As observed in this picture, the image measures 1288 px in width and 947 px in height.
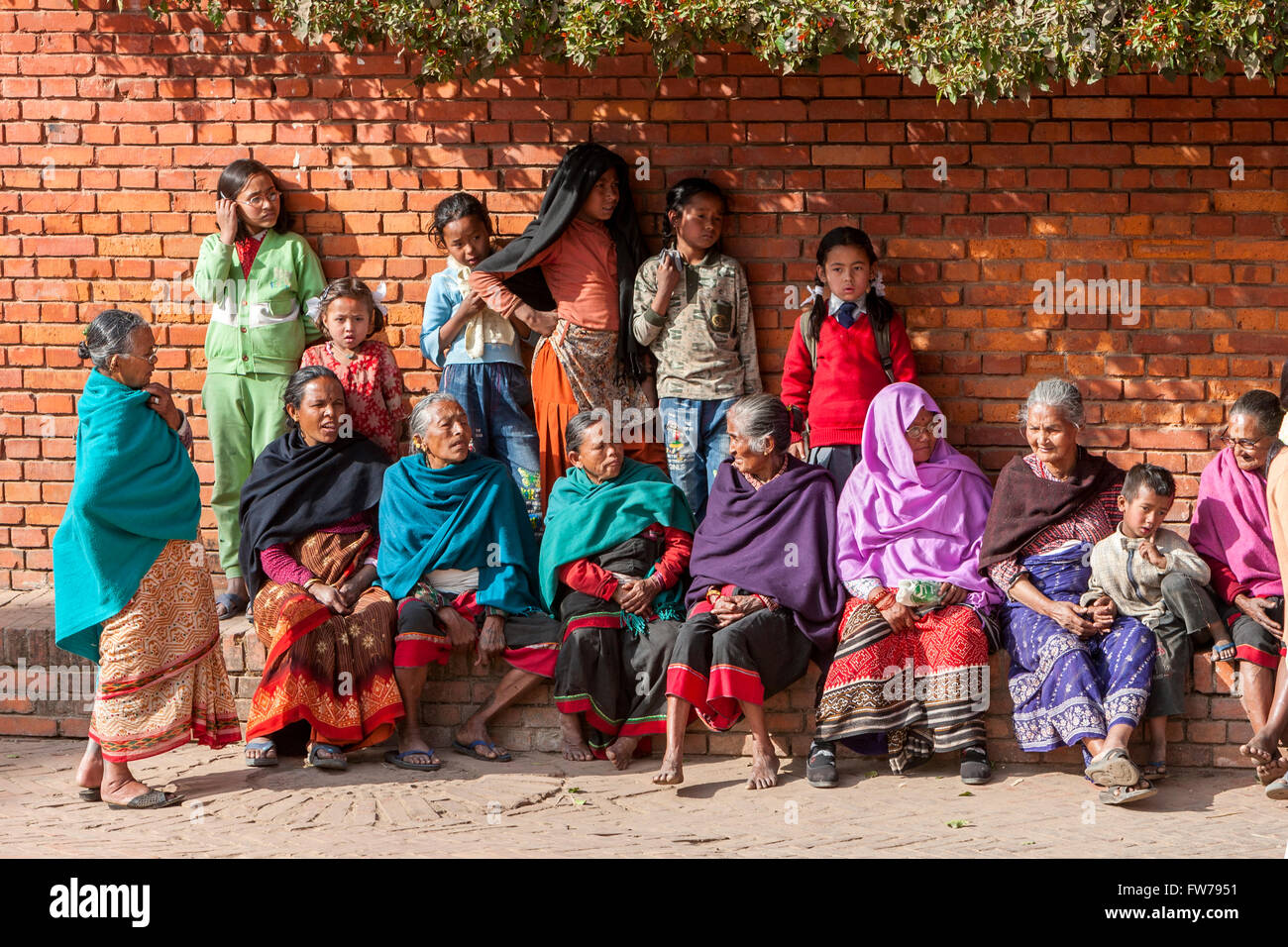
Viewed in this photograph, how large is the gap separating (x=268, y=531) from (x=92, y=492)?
86cm

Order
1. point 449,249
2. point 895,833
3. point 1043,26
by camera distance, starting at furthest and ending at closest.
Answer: point 449,249 → point 1043,26 → point 895,833

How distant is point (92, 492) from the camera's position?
548 cm

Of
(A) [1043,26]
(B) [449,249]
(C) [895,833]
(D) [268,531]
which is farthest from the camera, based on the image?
(B) [449,249]

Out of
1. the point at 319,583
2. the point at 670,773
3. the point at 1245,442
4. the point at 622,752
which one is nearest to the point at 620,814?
the point at 670,773

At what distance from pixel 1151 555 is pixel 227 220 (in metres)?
4.40

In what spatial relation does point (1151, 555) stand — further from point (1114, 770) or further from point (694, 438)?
point (694, 438)

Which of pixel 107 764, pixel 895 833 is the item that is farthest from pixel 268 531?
pixel 895 833

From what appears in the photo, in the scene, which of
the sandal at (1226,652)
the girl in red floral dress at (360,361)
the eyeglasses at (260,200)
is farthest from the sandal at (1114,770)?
the eyeglasses at (260,200)

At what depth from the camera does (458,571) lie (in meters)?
6.17

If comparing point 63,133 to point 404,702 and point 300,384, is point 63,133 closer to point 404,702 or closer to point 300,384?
point 300,384

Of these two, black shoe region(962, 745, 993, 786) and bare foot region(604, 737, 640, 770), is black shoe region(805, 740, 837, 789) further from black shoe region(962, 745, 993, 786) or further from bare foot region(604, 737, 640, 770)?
bare foot region(604, 737, 640, 770)

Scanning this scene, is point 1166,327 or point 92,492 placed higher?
point 1166,327

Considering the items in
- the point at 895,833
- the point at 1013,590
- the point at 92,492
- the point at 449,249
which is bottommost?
the point at 895,833

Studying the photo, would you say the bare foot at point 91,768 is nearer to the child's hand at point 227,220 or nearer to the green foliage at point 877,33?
the child's hand at point 227,220
